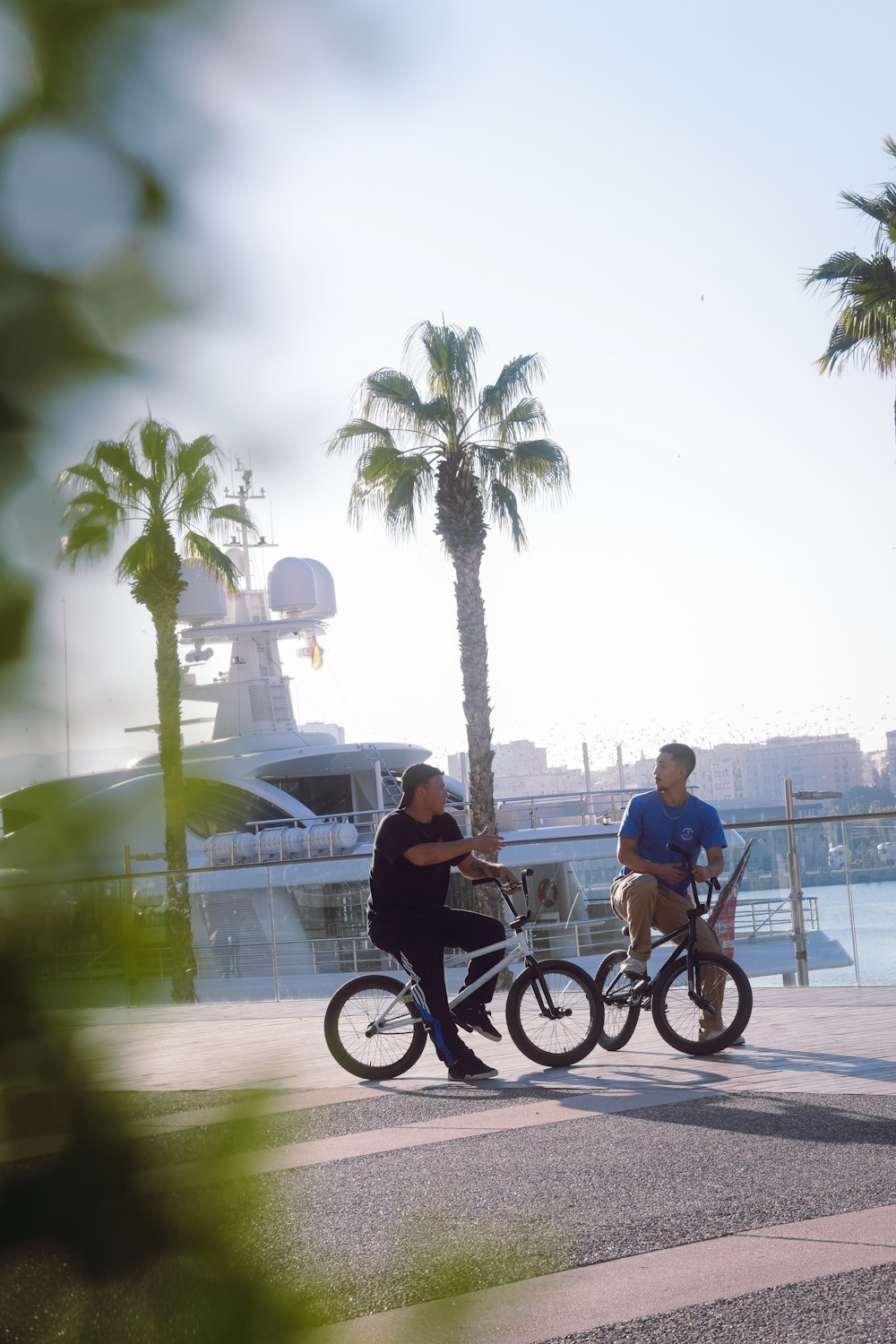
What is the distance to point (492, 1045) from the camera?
28.2ft

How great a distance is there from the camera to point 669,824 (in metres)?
7.44

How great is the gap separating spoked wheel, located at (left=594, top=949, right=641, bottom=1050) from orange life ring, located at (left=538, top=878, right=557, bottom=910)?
67.7 feet

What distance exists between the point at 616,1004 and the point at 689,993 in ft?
1.50

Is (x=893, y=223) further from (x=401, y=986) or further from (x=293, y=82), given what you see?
(x=293, y=82)

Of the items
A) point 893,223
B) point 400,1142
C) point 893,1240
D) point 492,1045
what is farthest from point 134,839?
point 893,223

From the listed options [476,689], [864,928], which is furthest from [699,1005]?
[476,689]

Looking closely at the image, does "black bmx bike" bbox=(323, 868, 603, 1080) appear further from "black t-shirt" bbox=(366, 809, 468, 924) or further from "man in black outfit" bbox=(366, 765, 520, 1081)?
"black t-shirt" bbox=(366, 809, 468, 924)

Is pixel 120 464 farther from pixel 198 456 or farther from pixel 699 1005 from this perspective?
pixel 699 1005

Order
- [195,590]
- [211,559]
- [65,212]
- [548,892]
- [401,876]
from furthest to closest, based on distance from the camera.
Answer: [548,892] < [401,876] < [211,559] < [195,590] < [65,212]

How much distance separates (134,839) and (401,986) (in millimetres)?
6589

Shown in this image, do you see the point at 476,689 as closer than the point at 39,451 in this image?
No

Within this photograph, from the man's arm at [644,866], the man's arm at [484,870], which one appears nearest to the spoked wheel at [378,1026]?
the man's arm at [484,870]

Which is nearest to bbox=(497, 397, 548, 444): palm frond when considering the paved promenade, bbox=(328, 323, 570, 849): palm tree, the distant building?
bbox=(328, 323, 570, 849): palm tree

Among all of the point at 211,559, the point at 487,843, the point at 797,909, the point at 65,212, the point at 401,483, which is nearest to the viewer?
the point at 65,212
